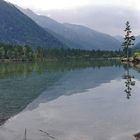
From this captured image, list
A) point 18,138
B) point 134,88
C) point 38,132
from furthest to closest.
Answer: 1. point 134,88
2. point 38,132
3. point 18,138

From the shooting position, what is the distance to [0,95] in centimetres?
6400

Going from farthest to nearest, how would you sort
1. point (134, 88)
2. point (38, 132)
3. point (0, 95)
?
point (134, 88) < point (0, 95) < point (38, 132)

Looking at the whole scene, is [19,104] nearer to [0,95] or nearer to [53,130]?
[0,95]

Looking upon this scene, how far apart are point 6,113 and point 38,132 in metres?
12.1

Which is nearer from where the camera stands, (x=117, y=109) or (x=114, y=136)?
(x=114, y=136)

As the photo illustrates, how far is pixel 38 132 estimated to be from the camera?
3450cm

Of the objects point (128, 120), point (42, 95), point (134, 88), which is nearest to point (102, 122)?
point (128, 120)

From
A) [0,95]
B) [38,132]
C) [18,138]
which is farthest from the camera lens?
[0,95]

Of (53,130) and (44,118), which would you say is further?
(44,118)

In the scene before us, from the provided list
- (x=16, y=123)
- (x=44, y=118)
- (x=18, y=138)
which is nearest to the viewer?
(x=18, y=138)

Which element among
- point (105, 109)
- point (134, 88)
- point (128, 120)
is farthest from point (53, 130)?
point (134, 88)

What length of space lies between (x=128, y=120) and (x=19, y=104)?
19.1 metres

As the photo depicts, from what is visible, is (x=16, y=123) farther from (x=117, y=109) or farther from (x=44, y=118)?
(x=117, y=109)

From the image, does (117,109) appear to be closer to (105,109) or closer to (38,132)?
(105,109)
